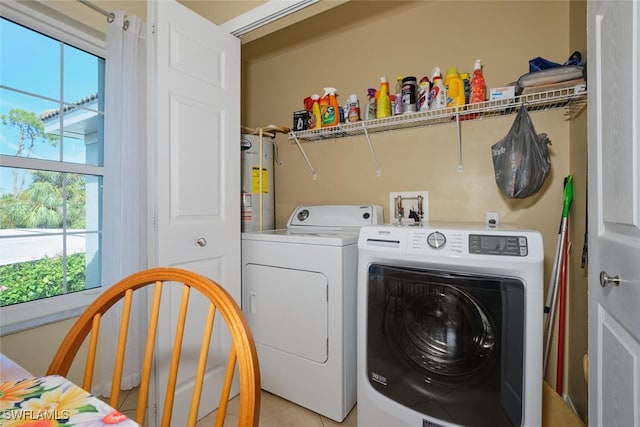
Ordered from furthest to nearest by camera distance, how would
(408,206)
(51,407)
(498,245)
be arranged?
(408,206), (498,245), (51,407)

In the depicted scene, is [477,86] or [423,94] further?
[423,94]

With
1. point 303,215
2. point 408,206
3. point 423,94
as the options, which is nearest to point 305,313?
point 303,215

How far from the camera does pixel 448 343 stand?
48.5 inches

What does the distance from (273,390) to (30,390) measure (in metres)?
1.46

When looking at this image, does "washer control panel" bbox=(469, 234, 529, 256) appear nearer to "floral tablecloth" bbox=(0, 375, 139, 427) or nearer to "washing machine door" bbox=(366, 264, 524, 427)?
"washing machine door" bbox=(366, 264, 524, 427)

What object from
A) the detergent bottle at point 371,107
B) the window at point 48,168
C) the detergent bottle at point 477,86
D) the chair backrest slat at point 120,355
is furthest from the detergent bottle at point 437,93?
the window at point 48,168

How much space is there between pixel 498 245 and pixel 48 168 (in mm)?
2317

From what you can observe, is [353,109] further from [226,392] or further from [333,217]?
[226,392]

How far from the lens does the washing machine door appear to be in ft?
3.67

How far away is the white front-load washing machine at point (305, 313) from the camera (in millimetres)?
1560

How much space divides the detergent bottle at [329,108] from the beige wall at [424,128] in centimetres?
13

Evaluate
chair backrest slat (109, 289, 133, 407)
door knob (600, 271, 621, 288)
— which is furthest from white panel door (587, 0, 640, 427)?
chair backrest slat (109, 289, 133, 407)

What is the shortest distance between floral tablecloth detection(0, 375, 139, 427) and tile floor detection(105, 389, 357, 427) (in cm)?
126

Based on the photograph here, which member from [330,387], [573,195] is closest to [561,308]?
[573,195]
